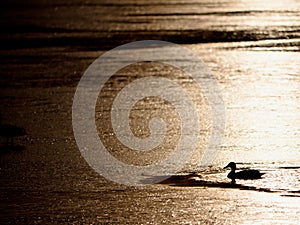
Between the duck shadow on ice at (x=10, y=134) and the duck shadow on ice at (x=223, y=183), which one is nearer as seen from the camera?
the duck shadow on ice at (x=223, y=183)

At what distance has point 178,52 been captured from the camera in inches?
802

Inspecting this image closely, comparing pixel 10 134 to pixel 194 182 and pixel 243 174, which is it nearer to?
pixel 194 182

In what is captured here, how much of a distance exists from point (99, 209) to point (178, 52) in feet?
34.2

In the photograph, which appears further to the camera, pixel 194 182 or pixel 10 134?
pixel 10 134

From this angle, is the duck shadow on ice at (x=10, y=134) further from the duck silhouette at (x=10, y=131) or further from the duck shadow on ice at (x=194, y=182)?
the duck shadow on ice at (x=194, y=182)

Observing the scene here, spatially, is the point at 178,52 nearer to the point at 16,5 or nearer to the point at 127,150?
the point at 127,150

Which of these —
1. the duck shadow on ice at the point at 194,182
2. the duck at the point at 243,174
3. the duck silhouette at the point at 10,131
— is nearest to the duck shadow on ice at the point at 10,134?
the duck silhouette at the point at 10,131

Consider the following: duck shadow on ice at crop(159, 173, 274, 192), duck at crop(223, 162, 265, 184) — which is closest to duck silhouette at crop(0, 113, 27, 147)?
duck shadow on ice at crop(159, 173, 274, 192)

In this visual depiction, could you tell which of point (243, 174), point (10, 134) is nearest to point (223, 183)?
point (243, 174)

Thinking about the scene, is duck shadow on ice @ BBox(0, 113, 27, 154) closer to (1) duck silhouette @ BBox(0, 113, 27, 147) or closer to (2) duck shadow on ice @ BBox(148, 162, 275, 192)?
(1) duck silhouette @ BBox(0, 113, 27, 147)

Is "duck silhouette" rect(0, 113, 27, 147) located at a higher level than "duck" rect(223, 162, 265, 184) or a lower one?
higher

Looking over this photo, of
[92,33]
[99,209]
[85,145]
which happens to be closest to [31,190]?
[99,209]

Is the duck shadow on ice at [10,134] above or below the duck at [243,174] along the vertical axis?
above

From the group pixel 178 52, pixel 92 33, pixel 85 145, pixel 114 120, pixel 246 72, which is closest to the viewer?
pixel 85 145
